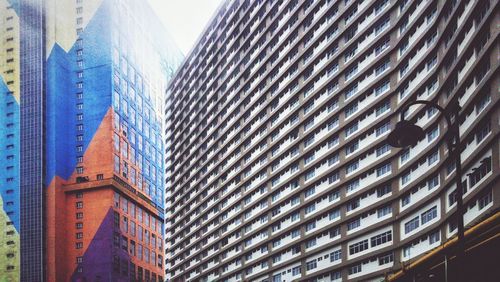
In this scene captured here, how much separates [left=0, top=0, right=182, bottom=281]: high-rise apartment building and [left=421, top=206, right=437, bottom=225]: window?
7197 centimetres

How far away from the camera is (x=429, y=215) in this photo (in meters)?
48.8

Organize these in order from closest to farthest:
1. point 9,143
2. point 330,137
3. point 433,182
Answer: point 433,182
point 330,137
point 9,143

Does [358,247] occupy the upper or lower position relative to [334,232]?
lower

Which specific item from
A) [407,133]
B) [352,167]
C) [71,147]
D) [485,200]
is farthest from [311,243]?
[71,147]

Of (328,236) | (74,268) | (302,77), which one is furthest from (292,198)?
(74,268)

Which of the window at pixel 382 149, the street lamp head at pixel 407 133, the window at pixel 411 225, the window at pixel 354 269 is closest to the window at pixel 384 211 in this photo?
the window at pixel 411 225

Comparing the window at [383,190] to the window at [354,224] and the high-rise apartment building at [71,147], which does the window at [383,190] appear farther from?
the high-rise apartment building at [71,147]

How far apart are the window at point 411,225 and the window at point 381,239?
282cm

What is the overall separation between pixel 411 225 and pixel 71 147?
259 feet

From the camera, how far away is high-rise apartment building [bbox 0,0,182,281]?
108 m

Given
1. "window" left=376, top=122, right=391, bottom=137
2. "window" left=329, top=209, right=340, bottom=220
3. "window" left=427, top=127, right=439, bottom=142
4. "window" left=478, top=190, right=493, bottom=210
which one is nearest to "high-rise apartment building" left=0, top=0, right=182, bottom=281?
"window" left=329, top=209, right=340, bottom=220

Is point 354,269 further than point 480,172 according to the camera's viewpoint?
Yes

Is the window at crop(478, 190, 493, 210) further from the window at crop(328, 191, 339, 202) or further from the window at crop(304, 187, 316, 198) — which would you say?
the window at crop(304, 187, 316, 198)

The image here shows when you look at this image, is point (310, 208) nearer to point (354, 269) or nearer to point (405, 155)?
point (354, 269)
